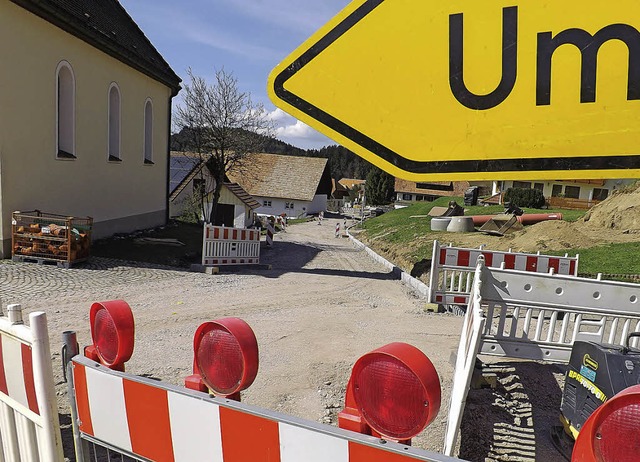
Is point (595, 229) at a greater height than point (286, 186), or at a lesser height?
lesser

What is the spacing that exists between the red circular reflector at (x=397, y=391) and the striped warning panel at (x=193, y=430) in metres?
0.08

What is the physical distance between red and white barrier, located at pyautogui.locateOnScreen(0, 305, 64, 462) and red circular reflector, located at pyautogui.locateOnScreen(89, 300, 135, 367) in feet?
0.72

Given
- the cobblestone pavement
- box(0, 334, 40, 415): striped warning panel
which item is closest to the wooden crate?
the cobblestone pavement

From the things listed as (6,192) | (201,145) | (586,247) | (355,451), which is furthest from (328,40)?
(201,145)

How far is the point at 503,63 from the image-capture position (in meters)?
1.39

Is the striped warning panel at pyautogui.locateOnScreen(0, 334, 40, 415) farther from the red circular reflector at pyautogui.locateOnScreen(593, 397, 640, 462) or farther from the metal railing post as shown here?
the red circular reflector at pyautogui.locateOnScreen(593, 397, 640, 462)

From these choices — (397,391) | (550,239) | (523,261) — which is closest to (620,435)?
(397,391)

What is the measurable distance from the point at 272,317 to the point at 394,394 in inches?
256

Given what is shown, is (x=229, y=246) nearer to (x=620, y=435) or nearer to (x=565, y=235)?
(x=565, y=235)

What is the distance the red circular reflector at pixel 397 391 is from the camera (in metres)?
1.38

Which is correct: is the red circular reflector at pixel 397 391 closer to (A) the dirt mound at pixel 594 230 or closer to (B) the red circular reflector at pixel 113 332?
(B) the red circular reflector at pixel 113 332

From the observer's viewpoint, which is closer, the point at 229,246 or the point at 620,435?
the point at 620,435

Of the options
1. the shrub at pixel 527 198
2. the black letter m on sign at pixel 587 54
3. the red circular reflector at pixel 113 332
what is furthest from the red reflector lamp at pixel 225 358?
the shrub at pixel 527 198

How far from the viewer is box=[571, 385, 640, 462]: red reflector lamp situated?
44.1 inches
